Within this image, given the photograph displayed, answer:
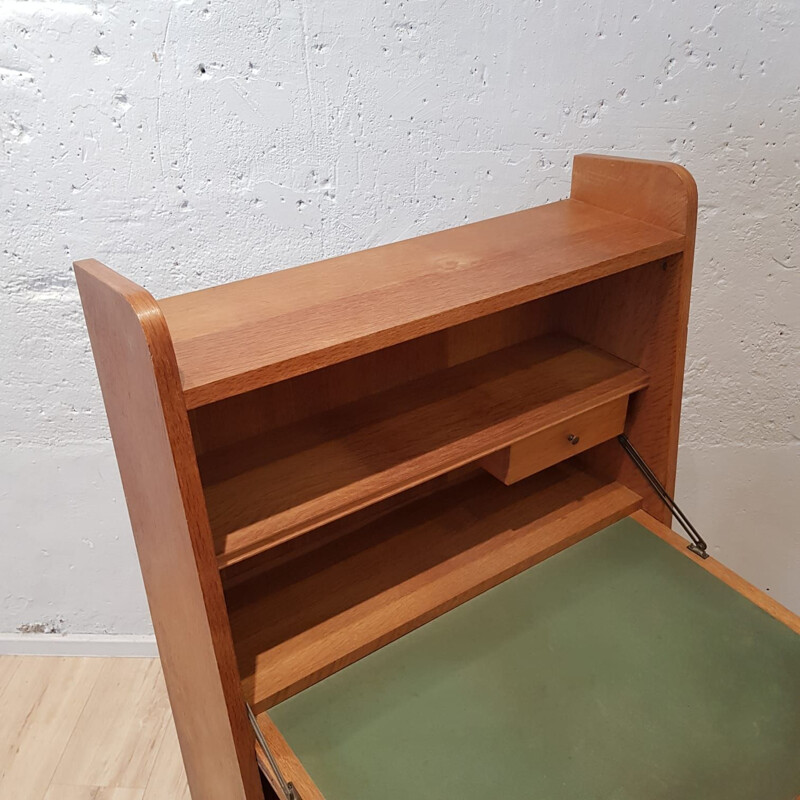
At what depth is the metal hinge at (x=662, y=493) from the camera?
130 cm

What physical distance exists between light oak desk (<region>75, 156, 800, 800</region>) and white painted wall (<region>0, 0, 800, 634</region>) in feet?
1.39

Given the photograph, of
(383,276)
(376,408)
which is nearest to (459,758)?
(376,408)

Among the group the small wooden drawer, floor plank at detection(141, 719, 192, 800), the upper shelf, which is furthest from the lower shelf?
floor plank at detection(141, 719, 192, 800)

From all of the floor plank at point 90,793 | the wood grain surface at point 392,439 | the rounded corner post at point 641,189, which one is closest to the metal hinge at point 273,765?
the wood grain surface at point 392,439

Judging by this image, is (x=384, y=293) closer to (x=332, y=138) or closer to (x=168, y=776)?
(x=332, y=138)

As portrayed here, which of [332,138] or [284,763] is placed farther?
[332,138]

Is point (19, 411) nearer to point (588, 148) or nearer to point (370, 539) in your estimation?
point (370, 539)

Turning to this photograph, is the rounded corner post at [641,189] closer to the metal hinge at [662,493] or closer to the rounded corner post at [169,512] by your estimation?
the metal hinge at [662,493]

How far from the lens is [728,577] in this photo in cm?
125

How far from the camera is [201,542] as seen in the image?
89 cm

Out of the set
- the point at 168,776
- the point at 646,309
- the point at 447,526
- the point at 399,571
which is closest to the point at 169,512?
the point at 399,571

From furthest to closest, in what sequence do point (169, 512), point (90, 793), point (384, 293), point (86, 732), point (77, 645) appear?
1. point (77, 645)
2. point (86, 732)
3. point (90, 793)
4. point (384, 293)
5. point (169, 512)

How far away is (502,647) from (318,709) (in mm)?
289

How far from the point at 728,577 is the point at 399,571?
1.77 feet
